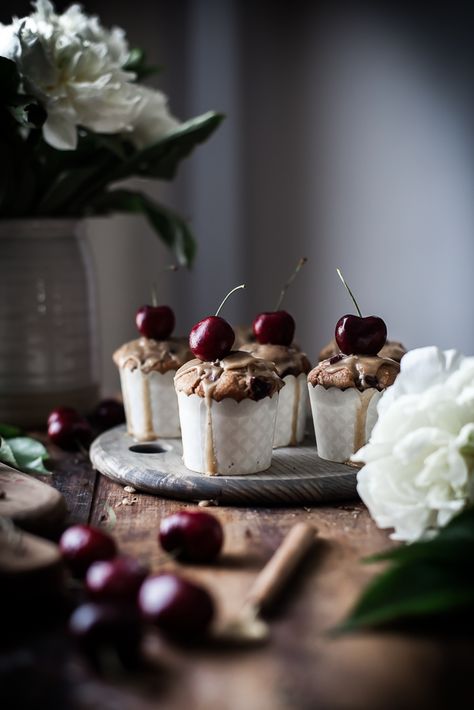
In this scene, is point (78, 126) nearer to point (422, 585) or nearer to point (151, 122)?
point (151, 122)

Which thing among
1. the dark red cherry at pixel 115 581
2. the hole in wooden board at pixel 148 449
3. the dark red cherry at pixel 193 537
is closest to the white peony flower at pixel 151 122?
the hole in wooden board at pixel 148 449

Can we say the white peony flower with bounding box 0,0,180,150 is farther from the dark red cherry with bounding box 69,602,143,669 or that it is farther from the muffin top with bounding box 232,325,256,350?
the dark red cherry with bounding box 69,602,143,669

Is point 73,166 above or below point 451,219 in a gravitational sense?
above

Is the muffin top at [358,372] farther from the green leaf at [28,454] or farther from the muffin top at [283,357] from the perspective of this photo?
the green leaf at [28,454]

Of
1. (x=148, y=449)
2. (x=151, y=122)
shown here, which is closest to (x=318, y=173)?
(x=151, y=122)

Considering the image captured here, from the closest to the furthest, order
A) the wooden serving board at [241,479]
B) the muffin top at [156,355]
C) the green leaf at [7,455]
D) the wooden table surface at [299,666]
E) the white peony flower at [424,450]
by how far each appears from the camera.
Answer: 1. the wooden table surface at [299,666]
2. the white peony flower at [424,450]
3. the wooden serving board at [241,479]
4. the green leaf at [7,455]
5. the muffin top at [156,355]

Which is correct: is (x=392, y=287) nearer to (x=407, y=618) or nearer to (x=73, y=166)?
(x=73, y=166)

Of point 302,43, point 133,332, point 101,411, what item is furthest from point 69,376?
point 302,43
